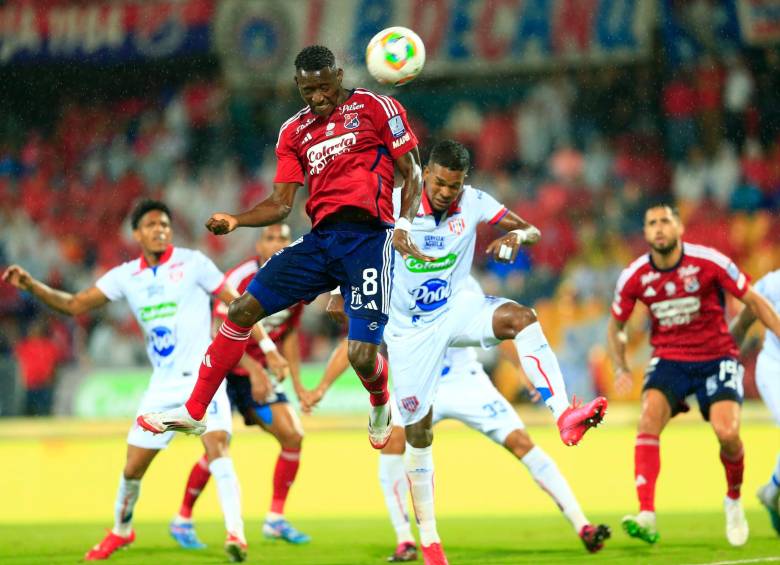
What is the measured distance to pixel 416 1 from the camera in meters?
22.5

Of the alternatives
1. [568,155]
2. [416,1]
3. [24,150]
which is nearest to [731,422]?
[568,155]

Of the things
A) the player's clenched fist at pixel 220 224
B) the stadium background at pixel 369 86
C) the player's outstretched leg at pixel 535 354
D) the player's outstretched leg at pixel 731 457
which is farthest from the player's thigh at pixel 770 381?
the stadium background at pixel 369 86

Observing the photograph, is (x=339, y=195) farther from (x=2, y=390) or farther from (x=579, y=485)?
(x=2, y=390)

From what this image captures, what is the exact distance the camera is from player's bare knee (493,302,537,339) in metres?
7.09

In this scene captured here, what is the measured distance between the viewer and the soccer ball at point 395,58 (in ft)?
23.1

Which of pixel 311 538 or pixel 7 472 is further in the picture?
pixel 7 472

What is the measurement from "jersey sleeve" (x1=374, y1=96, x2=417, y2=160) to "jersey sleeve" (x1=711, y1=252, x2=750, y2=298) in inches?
109

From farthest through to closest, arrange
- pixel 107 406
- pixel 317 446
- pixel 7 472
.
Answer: pixel 107 406, pixel 317 446, pixel 7 472

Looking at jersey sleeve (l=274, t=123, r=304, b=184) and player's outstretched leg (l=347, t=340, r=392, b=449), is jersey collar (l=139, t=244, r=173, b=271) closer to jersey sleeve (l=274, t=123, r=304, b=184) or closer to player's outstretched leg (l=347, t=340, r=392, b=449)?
jersey sleeve (l=274, t=123, r=304, b=184)

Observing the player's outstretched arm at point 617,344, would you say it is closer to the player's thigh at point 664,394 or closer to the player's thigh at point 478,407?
the player's thigh at point 664,394

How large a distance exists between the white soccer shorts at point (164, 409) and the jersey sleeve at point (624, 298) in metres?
2.83

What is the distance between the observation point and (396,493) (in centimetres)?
864

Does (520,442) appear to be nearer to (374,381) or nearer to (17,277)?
(374,381)

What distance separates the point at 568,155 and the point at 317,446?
27.5 ft
